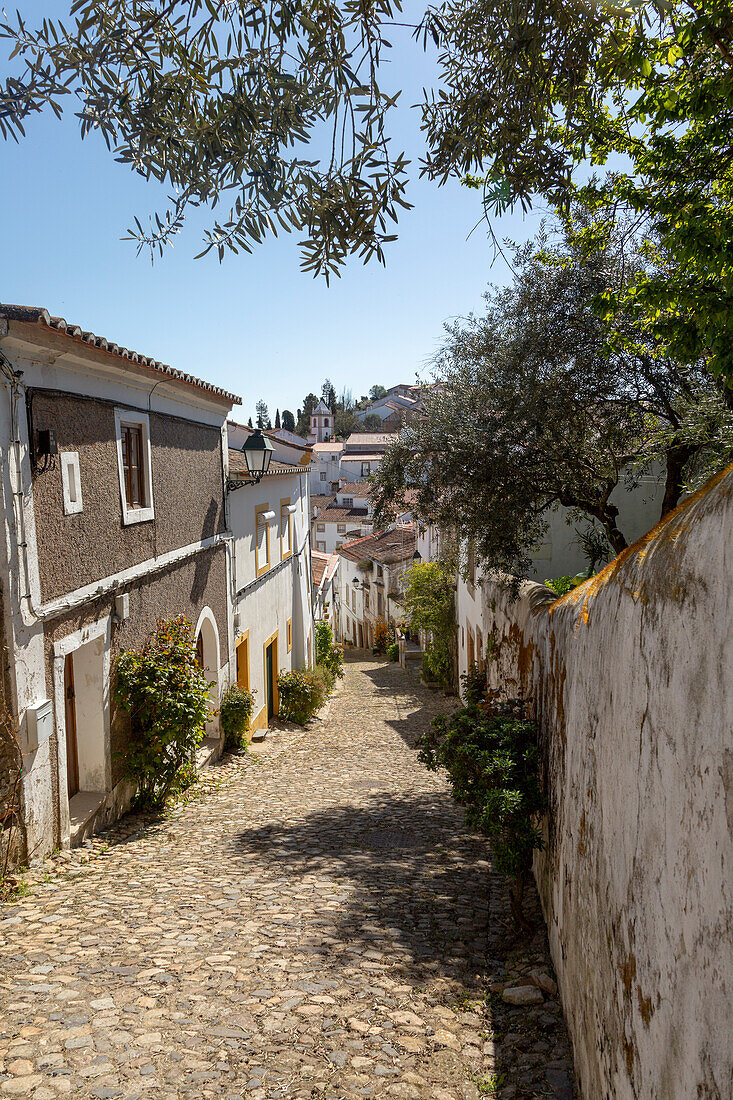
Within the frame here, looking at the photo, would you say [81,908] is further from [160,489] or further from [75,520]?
[160,489]

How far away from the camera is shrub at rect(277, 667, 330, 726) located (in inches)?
600

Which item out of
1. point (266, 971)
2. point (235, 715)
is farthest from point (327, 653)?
point (266, 971)

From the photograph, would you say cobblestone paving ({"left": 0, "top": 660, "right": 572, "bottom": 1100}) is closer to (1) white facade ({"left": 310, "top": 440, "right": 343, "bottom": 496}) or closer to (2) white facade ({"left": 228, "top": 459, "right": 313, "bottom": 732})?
(2) white facade ({"left": 228, "top": 459, "right": 313, "bottom": 732})

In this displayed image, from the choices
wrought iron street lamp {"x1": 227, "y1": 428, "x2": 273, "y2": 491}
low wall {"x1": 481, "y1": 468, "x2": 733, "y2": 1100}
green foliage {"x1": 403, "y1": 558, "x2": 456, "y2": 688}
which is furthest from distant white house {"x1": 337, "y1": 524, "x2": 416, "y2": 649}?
low wall {"x1": 481, "y1": 468, "x2": 733, "y2": 1100}

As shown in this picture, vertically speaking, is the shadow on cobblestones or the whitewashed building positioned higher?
the whitewashed building

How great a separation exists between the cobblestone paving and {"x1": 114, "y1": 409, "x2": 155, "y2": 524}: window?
10.7 feet

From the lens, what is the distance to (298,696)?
15.2 m

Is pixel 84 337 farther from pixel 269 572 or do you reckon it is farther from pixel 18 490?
pixel 269 572

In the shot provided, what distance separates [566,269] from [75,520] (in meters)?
5.34

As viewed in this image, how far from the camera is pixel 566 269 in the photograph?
714 cm

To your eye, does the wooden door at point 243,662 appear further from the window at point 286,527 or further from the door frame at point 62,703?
the door frame at point 62,703

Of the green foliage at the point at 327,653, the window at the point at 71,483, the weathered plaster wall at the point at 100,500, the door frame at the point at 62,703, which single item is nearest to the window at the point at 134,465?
the weathered plaster wall at the point at 100,500

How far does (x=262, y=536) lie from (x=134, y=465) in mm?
6800

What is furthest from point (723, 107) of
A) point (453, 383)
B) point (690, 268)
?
point (453, 383)
